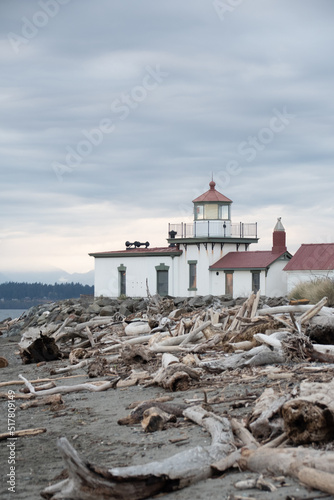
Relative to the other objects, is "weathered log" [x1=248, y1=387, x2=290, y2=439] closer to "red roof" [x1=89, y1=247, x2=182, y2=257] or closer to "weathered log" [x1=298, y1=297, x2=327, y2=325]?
"weathered log" [x1=298, y1=297, x2=327, y2=325]

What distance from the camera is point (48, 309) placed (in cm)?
4381

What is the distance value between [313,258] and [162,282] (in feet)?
35.3

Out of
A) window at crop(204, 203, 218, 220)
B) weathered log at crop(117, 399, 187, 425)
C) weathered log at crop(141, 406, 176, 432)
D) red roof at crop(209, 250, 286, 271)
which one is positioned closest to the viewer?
weathered log at crop(141, 406, 176, 432)

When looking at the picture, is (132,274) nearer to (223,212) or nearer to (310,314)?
(223,212)

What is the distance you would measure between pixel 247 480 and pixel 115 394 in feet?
17.4

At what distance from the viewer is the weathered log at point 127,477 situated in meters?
4.96

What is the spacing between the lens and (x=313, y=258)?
135 feet

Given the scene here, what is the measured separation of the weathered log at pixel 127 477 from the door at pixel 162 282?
1576 inches

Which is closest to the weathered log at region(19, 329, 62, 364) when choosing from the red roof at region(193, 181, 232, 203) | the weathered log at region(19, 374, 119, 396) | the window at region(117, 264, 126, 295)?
the weathered log at region(19, 374, 119, 396)

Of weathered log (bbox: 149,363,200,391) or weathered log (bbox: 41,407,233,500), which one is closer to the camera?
weathered log (bbox: 41,407,233,500)

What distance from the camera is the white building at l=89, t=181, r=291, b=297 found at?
43.1 metres

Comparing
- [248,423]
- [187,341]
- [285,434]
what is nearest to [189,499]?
[285,434]

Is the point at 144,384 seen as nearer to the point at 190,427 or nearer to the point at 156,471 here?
the point at 190,427

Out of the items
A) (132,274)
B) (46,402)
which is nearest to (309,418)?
(46,402)
